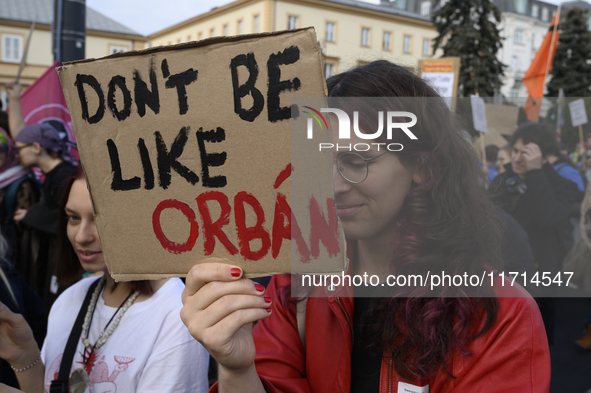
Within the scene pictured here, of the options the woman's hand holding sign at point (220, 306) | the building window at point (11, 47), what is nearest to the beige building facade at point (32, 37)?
the building window at point (11, 47)

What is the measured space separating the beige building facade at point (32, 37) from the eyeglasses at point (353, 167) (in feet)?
136

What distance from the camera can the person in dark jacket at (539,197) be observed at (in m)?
4.43

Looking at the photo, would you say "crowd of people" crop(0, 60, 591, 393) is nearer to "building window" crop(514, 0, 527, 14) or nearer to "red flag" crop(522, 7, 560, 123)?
"red flag" crop(522, 7, 560, 123)

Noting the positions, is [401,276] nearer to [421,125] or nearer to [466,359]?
[466,359]

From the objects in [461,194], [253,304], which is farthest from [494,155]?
[253,304]

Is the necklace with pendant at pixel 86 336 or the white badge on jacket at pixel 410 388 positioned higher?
the white badge on jacket at pixel 410 388

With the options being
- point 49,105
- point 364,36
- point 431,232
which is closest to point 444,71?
point 49,105

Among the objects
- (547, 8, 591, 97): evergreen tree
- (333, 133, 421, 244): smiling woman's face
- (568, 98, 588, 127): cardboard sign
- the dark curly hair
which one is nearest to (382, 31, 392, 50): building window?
(547, 8, 591, 97): evergreen tree

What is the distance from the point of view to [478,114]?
540 cm

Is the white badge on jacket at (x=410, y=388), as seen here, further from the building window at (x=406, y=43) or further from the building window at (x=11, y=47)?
the building window at (x=406, y=43)

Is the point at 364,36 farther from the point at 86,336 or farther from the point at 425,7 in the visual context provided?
the point at 86,336

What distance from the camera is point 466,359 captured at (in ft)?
3.93

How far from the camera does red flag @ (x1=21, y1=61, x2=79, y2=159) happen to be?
446 cm

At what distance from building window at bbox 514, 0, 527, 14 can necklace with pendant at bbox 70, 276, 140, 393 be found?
7173 centimetres
